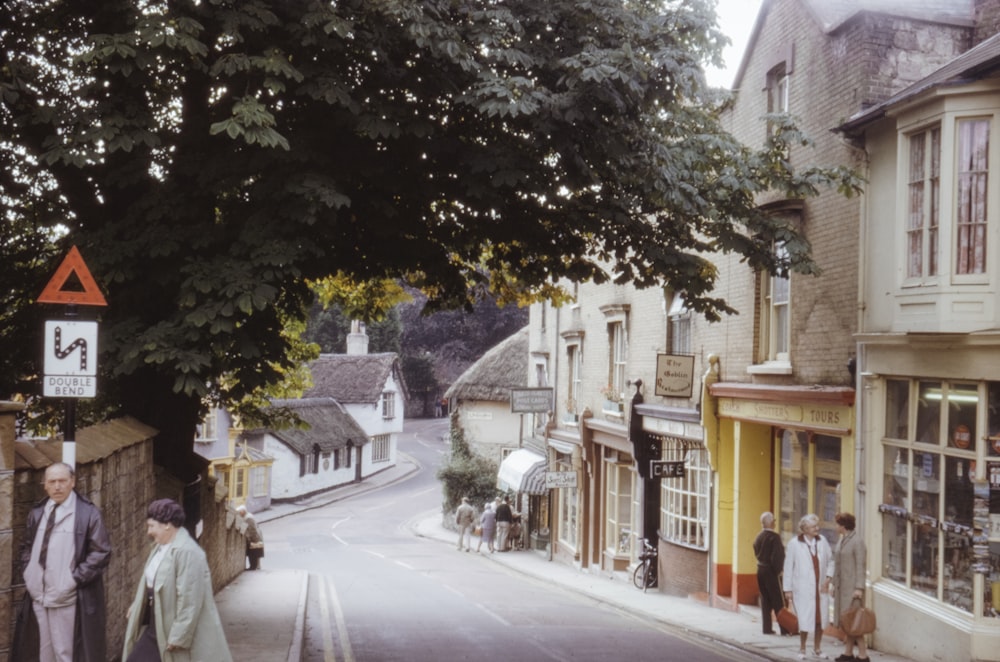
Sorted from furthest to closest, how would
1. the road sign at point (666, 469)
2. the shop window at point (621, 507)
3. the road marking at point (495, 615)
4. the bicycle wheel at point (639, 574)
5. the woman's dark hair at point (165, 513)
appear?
the shop window at point (621, 507), the bicycle wheel at point (639, 574), the road sign at point (666, 469), the road marking at point (495, 615), the woman's dark hair at point (165, 513)

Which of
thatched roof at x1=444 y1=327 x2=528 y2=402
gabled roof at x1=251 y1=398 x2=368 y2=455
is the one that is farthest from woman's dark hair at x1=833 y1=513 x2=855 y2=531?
gabled roof at x1=251 y1=398 x2=368 y2=455

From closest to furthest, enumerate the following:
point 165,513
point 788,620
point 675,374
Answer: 1. point 165,513
2. point 788,620
3. point 675,374

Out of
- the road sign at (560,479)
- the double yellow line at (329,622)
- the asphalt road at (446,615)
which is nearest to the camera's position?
the double yellow line at (329,622)

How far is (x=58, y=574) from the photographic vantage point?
812 cm

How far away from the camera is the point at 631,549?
28312 mm

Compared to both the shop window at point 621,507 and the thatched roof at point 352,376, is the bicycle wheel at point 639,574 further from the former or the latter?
the thatched roof at point 352,376

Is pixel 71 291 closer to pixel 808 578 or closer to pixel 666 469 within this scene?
pixel 808 578

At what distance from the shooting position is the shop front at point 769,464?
54.4 ft

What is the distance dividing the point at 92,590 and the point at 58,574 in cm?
36

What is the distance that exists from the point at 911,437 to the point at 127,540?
9595mm

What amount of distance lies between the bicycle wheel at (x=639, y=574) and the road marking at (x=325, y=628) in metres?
7.14

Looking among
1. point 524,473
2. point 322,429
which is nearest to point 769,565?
point 524,473

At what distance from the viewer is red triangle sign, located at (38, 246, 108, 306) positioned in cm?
842

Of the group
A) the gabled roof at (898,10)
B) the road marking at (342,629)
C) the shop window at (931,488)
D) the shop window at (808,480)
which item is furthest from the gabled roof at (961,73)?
the road marking at (342,629)
